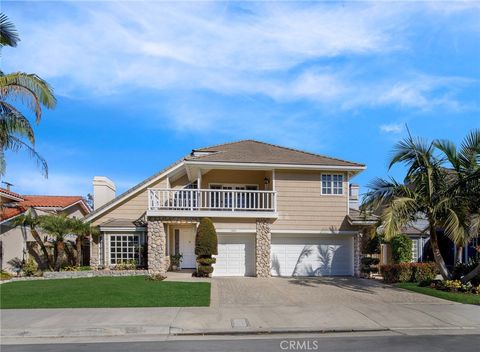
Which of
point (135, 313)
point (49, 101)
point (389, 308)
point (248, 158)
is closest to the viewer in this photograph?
point (135, 313)

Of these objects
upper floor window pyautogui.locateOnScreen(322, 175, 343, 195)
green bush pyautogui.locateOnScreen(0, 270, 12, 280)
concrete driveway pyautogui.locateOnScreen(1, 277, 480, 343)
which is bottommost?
green bush pyautogui.locateOnScreen(0, 270, 12, 280)

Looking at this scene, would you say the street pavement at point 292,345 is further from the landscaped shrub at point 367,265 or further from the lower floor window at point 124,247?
the lower floor window at point 124,247

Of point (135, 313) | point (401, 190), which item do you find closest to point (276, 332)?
point (135, 313)

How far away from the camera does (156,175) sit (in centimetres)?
2323

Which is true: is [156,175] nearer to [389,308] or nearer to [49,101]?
[49,101]

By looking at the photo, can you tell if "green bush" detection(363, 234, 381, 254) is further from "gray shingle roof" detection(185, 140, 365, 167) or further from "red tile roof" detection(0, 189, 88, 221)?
"red tile roof" detection(0, 189, 88, 221)

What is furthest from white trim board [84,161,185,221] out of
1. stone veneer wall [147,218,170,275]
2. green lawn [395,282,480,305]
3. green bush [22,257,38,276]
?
green lawn [395,282,480,305]

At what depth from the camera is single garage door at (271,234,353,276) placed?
22.3m

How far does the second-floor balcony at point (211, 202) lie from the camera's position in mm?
20953

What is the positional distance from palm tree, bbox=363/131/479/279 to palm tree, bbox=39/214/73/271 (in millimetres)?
13559

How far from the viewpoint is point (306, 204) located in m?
22.2

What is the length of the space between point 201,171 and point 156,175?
2436 mm

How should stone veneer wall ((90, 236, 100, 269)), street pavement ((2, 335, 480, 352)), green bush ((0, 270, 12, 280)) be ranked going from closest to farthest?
street pavement ((2, 335, 480, 352)) → green bush ((0, 270, 12, 280)) → stone veneer wall ((90, 236, 100, 269))

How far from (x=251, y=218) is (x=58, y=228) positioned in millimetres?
8895
